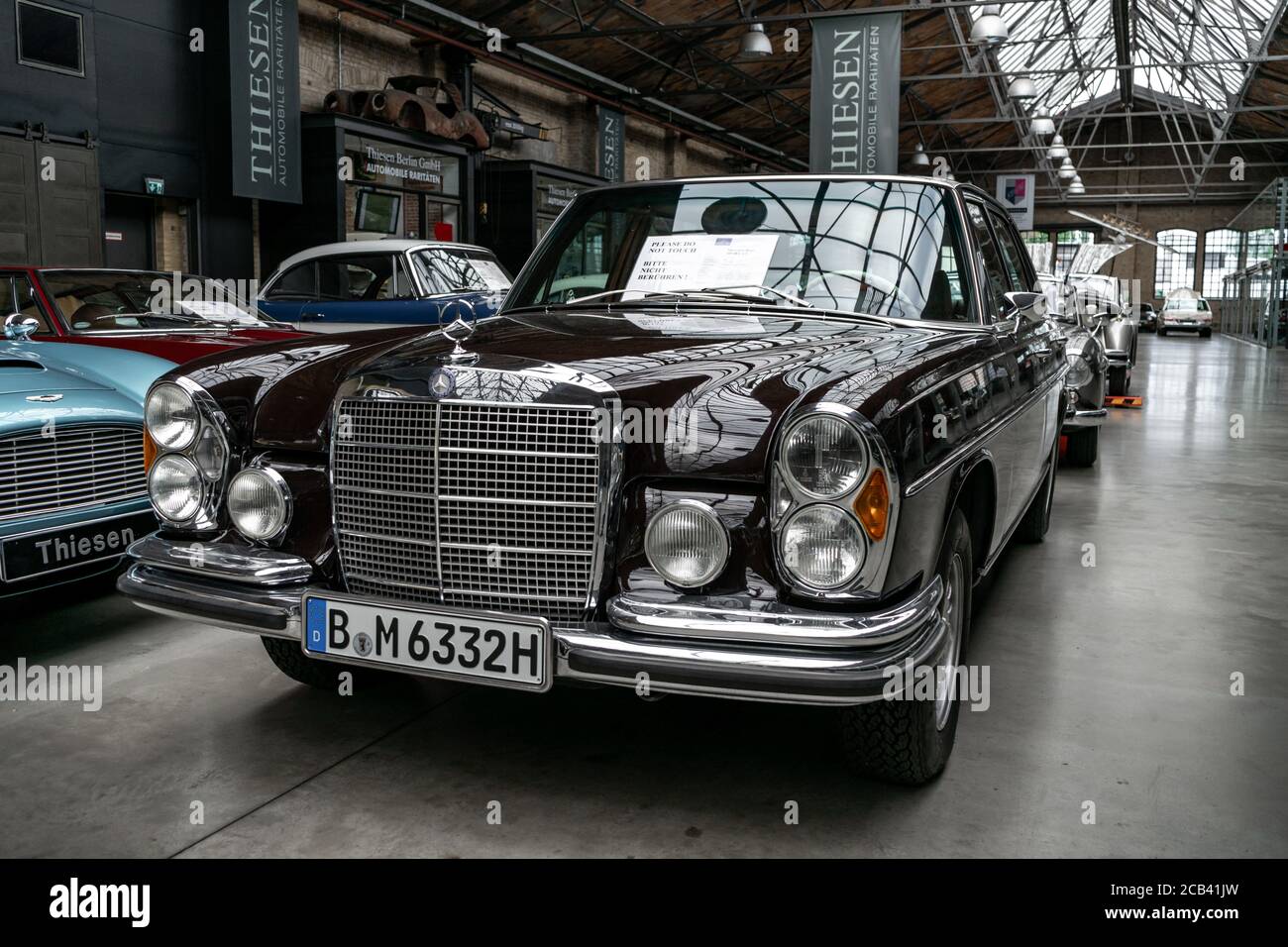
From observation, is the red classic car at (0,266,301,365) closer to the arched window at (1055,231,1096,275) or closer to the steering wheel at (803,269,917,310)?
the steering wheel at (803,269,917,310)

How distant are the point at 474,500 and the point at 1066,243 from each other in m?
46.1

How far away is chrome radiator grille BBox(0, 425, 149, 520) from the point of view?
3535mm

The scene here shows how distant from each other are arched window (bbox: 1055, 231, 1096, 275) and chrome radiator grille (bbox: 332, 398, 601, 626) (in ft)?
148

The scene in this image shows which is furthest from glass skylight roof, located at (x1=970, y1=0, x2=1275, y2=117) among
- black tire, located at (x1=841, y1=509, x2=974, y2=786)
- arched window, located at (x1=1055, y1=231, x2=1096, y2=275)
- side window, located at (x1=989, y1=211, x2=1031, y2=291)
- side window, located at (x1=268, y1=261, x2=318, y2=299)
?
black tire, located at (x1=841, y1=509, x2=974, y2=786)

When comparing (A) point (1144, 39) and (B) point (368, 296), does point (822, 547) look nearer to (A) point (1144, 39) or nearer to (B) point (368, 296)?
(B) point (368, 296)

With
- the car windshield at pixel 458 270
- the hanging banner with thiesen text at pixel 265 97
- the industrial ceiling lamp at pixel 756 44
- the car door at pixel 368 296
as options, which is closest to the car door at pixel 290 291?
the car door at pixel 368 296

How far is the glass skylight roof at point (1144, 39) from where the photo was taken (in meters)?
20.7

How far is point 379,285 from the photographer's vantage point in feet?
31.2

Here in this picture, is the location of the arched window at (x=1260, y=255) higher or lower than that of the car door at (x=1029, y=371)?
higher

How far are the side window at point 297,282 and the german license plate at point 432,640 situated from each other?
789cm

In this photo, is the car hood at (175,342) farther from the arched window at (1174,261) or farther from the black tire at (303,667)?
the arched window at (1174,261)
